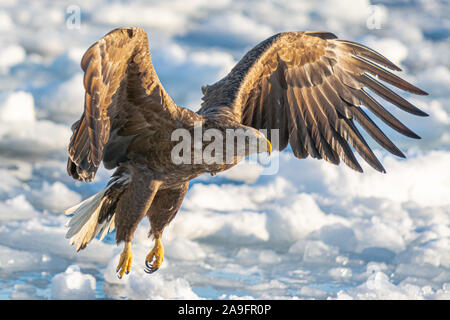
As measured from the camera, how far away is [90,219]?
20.5 feet

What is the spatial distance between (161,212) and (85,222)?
1.03 metres

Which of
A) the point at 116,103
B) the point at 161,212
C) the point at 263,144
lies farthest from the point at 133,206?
the point at 263,144

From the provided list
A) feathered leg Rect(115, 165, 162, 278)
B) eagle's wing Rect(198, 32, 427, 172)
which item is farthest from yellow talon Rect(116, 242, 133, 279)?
eagle's wing Rect(198, 32, 427, 172)

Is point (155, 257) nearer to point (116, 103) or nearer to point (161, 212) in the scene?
point (161, 212)

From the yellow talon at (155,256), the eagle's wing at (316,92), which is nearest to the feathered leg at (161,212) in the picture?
the yellow talon at (155,256)

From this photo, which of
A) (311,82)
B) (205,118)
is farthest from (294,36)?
(205,118)

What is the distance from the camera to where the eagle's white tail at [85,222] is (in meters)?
6.22

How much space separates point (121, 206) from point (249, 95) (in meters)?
2.51

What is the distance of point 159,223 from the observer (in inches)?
242

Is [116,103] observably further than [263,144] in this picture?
Yes

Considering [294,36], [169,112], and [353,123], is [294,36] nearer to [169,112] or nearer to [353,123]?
[353,123]

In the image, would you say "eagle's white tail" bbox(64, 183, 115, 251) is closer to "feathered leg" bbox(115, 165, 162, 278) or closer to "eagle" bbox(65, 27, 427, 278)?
"eagle" bbox(65, 27, 427, 278)

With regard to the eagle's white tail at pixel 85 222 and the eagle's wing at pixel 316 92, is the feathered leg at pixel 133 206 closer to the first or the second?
the eagle's white tail at pixel 85 222

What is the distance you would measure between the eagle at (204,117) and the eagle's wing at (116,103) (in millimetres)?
11
